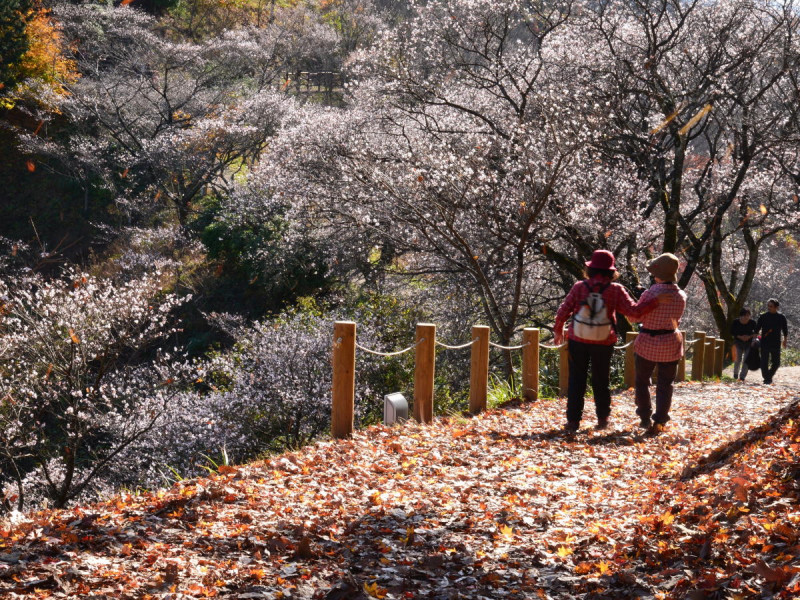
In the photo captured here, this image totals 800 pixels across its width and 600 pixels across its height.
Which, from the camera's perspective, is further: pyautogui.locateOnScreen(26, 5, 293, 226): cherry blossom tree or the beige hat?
pyautogui.locateOnScreen(26, 5, 293, 226): cherry blossom tree

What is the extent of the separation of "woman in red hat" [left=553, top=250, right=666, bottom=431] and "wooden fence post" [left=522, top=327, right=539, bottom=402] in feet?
8.10

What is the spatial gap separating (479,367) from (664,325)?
102 inches

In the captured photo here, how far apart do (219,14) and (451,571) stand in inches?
1602

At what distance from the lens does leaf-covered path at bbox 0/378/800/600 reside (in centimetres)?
352

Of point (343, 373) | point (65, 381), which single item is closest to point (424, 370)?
point (343, 373)

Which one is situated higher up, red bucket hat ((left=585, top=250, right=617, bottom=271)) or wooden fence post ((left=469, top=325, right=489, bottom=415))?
red bucket hat ((left=585, top=250, right=617, bottom=271))

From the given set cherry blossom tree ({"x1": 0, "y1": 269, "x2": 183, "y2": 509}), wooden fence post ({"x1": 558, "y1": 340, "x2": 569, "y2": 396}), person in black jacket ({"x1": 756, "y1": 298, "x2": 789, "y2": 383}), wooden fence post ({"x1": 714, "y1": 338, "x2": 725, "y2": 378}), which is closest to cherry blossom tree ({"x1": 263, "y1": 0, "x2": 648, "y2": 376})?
wooden fence post ({"x1": 558, "y1": 340, "x2": 569, "y2": 396})

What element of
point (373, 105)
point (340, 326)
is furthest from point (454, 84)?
point (340, 326)

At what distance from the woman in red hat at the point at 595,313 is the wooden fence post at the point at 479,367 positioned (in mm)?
1740

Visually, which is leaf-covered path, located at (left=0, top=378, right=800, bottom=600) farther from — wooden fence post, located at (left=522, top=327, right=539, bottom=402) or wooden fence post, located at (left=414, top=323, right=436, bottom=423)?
wooden fence post, located at (left=522, top=327, right=539, bottom=402)

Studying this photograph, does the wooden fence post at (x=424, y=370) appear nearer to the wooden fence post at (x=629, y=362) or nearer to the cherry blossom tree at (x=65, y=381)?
the cherry blossom tree at (x=65, y=381)

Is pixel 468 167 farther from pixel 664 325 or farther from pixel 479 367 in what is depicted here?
pixel 664 325

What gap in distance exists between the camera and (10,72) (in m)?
25.7

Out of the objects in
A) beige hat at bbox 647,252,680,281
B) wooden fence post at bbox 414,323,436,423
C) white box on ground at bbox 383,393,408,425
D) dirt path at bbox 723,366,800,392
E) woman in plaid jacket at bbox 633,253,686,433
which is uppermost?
A: beige hat at bbox 647,252,680,281
